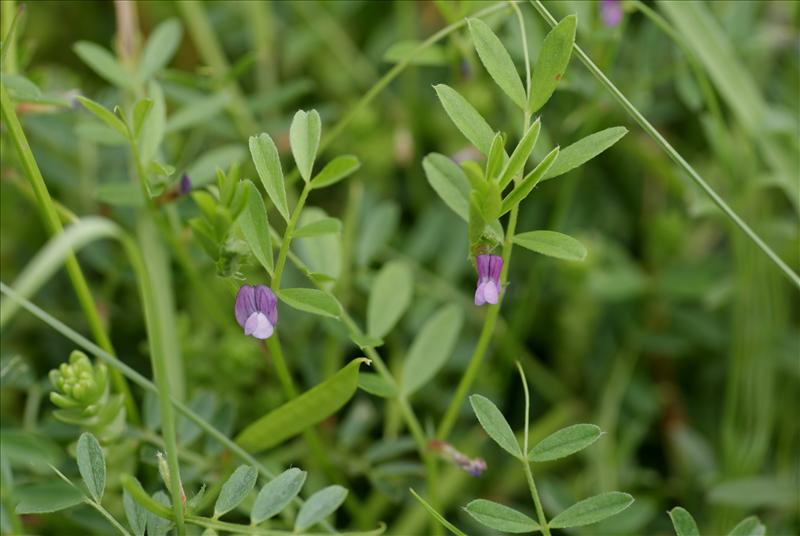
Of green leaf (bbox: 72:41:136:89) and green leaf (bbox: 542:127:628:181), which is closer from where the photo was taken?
green leaf (bbox: 542:127:628:181)

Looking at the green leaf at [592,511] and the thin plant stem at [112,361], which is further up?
the thin plant stem at [112,361]

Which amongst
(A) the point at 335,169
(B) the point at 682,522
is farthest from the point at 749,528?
(A) the point at 335,169

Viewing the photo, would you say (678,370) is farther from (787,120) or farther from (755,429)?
(787,120)

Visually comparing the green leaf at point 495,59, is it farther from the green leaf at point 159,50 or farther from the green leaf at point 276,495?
the green leaf at point 159,50

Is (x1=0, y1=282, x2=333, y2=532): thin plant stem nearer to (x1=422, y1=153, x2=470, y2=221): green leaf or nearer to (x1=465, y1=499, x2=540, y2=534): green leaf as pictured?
(x1=465, y1=499, x2=540, y2=534): green leaf

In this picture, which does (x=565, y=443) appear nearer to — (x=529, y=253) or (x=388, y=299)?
(x=388, y=299)

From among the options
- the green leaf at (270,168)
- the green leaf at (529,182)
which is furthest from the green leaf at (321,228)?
the green leaf at (529,182)

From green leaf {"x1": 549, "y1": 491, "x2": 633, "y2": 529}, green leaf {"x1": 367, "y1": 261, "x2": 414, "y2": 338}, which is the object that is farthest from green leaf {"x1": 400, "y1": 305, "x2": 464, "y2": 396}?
green leaf {"x1": 549, "y1": 491, "x2": 633, "y2": 529}
